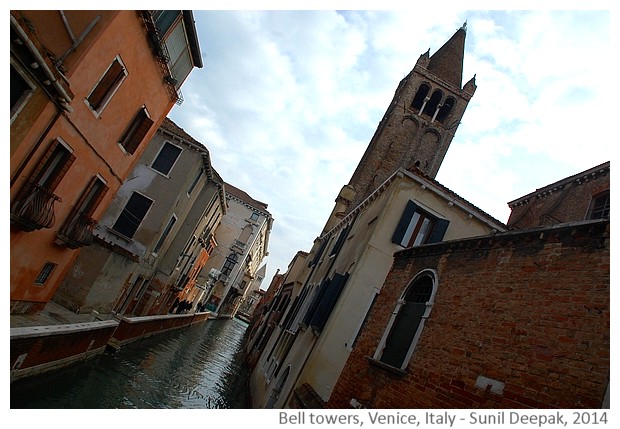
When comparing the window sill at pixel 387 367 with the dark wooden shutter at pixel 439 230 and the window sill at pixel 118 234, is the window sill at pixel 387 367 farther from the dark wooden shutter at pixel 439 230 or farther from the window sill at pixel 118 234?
the window sill at pixel 118 234

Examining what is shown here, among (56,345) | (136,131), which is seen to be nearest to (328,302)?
(56,345)

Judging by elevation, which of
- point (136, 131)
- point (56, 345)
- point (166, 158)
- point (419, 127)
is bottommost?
point (56, 345)

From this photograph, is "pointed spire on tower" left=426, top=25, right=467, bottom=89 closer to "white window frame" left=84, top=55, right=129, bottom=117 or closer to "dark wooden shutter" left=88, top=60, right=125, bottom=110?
"white window frame" left=84, top=55, right=129, bottom=117

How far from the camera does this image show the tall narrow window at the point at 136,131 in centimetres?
1149

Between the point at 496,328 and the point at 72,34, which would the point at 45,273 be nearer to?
the point at 72,34

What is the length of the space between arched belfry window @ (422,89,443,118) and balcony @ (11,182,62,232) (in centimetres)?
2434

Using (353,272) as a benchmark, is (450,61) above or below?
above

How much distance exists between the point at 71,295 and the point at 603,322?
16750 millimetres

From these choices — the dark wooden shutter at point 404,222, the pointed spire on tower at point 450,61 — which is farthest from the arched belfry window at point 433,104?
the dark wooden shutter at point 404,222

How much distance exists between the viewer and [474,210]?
1211 cm

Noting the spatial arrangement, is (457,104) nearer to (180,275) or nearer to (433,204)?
(433,204)

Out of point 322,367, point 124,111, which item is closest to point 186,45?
point 124,111

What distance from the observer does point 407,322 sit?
21.6 feet

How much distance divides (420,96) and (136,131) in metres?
21.9
